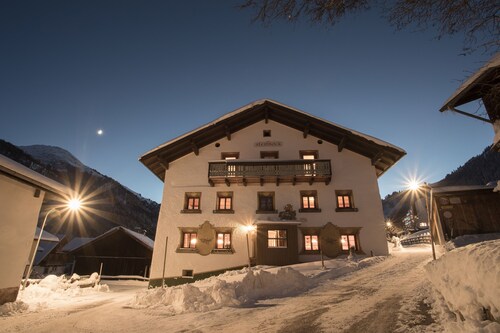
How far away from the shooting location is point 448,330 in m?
4.32

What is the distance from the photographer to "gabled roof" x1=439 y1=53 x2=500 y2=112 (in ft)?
28.1

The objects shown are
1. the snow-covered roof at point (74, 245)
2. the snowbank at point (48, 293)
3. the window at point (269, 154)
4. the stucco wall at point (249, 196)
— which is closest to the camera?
the snowbank at point (48, 293)

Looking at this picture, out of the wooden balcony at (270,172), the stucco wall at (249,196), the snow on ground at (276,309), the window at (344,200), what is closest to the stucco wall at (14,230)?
the snow on ground at (276,309)

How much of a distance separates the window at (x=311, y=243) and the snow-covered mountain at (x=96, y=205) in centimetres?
4642

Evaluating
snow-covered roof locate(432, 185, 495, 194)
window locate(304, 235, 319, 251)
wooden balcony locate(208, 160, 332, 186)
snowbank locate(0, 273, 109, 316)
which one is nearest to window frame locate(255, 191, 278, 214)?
wooden balcony locate(208, 160, 332, 186)

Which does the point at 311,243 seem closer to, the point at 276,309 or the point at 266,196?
the point at 266,196

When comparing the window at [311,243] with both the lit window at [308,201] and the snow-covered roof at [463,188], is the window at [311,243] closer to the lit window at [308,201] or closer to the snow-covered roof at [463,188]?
the lit window at [308,201]

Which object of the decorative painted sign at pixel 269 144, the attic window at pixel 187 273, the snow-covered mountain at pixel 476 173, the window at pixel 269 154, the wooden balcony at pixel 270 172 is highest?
the snow-covered mountain at pixel 476 173

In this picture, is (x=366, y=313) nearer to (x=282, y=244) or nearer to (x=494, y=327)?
(x=494, y=327)

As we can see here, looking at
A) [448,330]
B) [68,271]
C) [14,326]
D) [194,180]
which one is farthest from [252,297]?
[68,271]

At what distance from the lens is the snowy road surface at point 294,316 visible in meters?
5.66

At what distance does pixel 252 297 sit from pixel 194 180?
12601mm

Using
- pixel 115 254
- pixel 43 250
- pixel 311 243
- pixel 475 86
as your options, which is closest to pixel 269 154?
pixel 311 243

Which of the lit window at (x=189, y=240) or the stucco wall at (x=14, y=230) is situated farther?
the lit window at (x=189, y=240)
